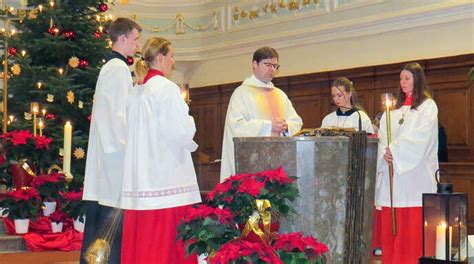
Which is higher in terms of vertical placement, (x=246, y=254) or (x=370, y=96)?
(x=370, y=96)

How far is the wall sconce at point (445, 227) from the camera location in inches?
181

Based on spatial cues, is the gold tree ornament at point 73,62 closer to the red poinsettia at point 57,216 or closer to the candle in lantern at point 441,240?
the red poinsettia at point 57,216

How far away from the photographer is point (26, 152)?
756cm

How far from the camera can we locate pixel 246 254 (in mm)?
3541

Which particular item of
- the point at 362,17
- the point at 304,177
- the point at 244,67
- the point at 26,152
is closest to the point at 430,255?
the point at 304,177

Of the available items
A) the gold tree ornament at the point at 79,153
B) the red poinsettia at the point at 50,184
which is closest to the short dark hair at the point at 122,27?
the red poinsettia at the point at 50,184

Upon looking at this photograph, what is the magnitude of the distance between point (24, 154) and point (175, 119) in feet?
11.3

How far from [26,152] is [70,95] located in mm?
849

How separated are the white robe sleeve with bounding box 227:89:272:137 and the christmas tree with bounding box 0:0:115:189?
2745 millimetres

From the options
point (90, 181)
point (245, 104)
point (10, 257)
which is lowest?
point (10, 257)

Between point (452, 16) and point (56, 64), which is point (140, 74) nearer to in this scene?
point (56, 64)

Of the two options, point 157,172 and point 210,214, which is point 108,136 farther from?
point 210,214

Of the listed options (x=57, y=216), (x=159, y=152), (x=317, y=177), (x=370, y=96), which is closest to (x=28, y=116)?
(x=57, y=216)

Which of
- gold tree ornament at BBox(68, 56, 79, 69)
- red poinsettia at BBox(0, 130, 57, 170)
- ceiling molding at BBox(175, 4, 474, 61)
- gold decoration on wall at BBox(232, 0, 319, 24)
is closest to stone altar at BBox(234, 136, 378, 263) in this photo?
red poinsettia at BBox(0, 130, 57, 170)
